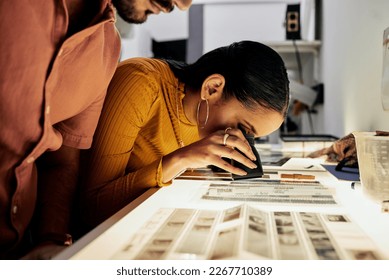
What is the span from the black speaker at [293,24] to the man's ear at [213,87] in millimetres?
2273

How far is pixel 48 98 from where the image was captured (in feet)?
2.17

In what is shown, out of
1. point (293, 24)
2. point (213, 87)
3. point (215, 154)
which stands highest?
point (293, 24)

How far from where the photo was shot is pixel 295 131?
4.57 meters

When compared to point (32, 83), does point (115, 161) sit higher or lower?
lower

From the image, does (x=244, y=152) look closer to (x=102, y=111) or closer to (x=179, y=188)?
(x=179, y=188)

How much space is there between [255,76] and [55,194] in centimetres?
56

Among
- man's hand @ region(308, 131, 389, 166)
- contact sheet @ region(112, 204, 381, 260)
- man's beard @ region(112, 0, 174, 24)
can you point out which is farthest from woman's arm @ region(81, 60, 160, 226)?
man's hand @ region(308, 131, 389, 166)

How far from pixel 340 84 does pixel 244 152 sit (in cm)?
140

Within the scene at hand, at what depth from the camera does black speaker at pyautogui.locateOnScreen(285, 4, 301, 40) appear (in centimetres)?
314

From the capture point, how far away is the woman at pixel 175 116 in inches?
37.4

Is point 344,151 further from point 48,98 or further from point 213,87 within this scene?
point 48,98

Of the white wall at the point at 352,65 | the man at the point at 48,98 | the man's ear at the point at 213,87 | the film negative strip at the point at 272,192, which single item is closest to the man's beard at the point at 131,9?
the man at the point at 48,98

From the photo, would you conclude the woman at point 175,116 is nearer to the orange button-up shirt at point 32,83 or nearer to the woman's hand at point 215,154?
the woman's hand at point 215,154

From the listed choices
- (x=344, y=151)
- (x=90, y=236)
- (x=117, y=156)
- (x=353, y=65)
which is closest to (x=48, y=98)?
(x=90, y=236)
